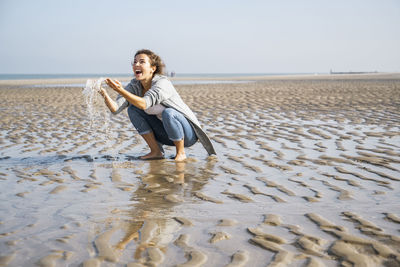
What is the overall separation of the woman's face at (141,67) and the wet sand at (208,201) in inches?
36.5

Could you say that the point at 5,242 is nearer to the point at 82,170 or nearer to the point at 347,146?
the point at 82,170

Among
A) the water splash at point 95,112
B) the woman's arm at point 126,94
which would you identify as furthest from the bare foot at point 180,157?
the water splash at point 95,112

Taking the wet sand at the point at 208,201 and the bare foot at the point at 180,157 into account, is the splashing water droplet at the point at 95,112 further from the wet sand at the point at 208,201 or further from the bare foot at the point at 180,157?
the bare foot at the point at 180,157

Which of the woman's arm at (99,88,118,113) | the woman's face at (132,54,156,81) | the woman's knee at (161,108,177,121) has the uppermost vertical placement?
the woman's face at (132,54,156,81)

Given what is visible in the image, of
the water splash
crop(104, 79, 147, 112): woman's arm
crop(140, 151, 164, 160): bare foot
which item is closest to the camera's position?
crop(104, 79, 147, 112): woman's arm

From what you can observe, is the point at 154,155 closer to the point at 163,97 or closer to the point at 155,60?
the point at 163,97

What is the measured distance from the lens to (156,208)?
306cm

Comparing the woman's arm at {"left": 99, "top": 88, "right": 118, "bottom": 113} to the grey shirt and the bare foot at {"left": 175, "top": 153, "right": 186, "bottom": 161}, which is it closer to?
the grey shirt

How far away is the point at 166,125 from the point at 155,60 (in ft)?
2.33

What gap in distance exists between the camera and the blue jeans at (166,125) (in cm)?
Answer: 475

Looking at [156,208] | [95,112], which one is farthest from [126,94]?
[95,112]

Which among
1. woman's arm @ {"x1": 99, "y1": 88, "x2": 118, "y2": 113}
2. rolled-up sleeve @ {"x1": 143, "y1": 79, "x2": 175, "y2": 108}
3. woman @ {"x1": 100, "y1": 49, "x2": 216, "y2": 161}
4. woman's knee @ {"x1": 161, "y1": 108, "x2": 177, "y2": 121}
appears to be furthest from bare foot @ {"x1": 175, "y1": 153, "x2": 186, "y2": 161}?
woman's arm @ {"x1": 99, "y1": 88, "x2": 118, "y2": 113}

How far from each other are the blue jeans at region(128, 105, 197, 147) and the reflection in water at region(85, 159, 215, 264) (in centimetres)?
35

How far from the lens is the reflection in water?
232 centimetres
